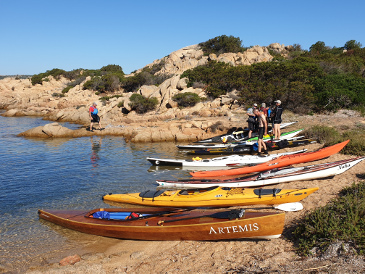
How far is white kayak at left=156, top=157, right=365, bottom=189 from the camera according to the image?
316 inches

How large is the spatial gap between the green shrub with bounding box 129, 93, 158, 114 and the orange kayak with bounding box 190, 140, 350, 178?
638 inches

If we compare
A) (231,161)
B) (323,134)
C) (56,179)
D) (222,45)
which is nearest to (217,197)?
(231,161)

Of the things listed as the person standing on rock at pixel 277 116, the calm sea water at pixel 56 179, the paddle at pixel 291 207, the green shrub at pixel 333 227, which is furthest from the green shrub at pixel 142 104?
the green shrub at pixel 333 227

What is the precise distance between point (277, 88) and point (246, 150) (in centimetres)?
883

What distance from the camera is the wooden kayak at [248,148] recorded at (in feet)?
42.3

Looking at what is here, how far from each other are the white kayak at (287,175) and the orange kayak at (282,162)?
1406 mm

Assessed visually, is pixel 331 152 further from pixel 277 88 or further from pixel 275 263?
pixel 277 88

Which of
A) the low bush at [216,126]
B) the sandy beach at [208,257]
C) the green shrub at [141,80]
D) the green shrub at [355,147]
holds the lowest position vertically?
the sandy beach at [208,257]

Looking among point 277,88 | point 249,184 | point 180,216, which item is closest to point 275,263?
point 180,216

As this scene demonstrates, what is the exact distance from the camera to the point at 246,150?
522 inches

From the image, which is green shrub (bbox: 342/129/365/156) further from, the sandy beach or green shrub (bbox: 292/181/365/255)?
green shrub (bbox: 292/181/365/255)

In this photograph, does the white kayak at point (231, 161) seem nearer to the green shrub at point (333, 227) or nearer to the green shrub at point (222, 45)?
the green shrub at point (333, 227)

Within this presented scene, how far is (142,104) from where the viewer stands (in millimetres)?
25938

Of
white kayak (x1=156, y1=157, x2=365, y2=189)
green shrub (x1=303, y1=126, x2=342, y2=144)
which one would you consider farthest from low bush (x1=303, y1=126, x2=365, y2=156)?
white kayak (x1=156, y1=157, x2=365, y2=189)
